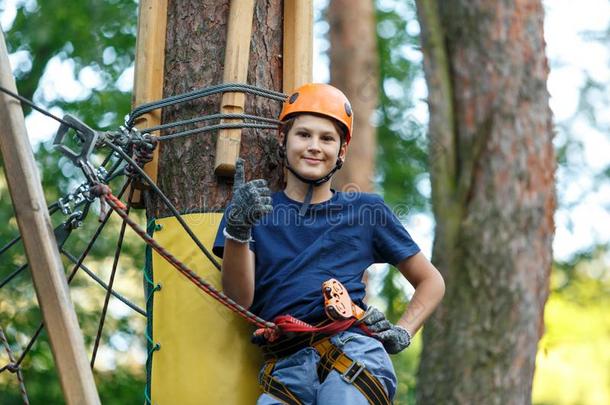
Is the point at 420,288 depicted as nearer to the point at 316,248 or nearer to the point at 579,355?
the point at 316,248

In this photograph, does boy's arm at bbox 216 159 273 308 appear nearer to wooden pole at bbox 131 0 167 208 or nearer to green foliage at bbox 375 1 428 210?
wooden pole at bbox 131 0 167 208

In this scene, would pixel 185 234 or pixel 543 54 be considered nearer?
pixel 185 234

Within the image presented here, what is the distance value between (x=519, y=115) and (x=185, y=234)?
385cm

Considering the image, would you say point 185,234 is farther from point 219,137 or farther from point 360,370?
point 360,370

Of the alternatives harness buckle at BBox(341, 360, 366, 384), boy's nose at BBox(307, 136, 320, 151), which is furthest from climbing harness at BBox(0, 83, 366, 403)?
boy's nose at BBox(307, 136, 320, 151)

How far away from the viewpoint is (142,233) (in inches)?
132

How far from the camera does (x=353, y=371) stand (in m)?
3.42

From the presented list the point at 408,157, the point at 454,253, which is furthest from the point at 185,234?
the point at 408,157

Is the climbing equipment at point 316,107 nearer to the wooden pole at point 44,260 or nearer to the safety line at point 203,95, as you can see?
the safety line at point 203,95

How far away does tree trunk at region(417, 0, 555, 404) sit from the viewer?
673cm

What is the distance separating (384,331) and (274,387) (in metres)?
0.42

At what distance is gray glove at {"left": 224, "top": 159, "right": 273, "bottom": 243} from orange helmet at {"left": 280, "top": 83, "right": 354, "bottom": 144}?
41cm

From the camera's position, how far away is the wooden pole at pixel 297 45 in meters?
4.02

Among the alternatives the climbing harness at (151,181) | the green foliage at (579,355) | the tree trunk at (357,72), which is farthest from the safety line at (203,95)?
the green foliage at (579,355)
